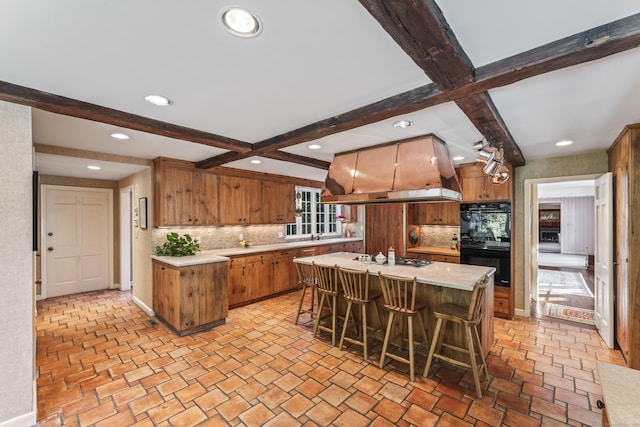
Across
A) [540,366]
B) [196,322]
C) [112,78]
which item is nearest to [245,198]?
[196,322]

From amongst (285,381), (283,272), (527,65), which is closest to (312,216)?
(283,272)

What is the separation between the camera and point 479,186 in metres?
4.55

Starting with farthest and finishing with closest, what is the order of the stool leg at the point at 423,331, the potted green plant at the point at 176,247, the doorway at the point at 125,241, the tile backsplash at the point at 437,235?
the doorway at the point at 125,241
the tile backsplash at the point at 437,235
the potted green plant at the point at 176,247
the stool leg at the point at 423,331

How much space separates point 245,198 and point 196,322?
232 cm

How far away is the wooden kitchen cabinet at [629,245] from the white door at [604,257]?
13 centimetres

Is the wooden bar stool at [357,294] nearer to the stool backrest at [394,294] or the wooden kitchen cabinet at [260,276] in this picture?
the stool backrest at [394,294]

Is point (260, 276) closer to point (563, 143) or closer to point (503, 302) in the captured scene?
point (503, 302)

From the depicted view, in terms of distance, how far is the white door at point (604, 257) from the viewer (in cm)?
332

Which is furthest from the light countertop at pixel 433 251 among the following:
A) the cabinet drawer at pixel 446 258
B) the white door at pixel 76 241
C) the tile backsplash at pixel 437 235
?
the white door at pixel 76 241

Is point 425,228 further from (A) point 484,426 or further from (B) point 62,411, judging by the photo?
(B) point 62,411

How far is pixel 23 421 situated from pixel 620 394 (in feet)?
11.5

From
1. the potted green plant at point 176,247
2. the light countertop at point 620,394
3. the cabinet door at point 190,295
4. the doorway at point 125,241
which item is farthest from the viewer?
the doorway at point 125,241

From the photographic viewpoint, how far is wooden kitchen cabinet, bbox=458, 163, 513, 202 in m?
4.31

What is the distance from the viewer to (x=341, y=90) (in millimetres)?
2041
